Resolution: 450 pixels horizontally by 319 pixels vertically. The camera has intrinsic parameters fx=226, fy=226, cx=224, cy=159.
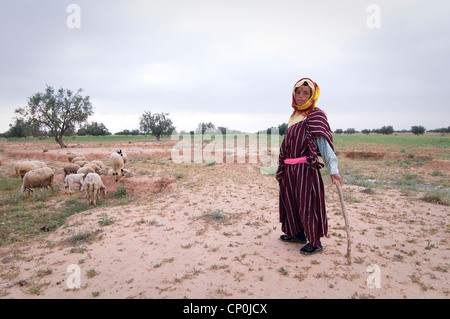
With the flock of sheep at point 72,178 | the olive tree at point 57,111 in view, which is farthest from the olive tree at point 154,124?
the flock of sheep at point 72,178

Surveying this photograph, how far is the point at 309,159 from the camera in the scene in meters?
3.01

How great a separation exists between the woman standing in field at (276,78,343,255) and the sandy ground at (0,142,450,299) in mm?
514

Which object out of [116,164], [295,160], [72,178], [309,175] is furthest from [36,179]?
[309,175]

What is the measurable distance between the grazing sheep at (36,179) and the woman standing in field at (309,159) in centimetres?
843

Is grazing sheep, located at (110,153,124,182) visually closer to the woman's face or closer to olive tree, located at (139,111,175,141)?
the woman's face

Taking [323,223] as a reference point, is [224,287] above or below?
below

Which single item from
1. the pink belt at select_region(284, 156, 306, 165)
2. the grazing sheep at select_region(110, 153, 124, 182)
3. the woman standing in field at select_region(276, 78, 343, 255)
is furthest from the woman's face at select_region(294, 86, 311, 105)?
the grazing sheep at select_region(110, 153, 124, 182)

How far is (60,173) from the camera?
35.4 ft

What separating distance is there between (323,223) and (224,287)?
154cm

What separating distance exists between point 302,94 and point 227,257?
2.50 metres

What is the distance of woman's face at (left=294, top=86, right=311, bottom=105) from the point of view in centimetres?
Result: 303

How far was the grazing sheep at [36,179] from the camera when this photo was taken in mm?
7512
